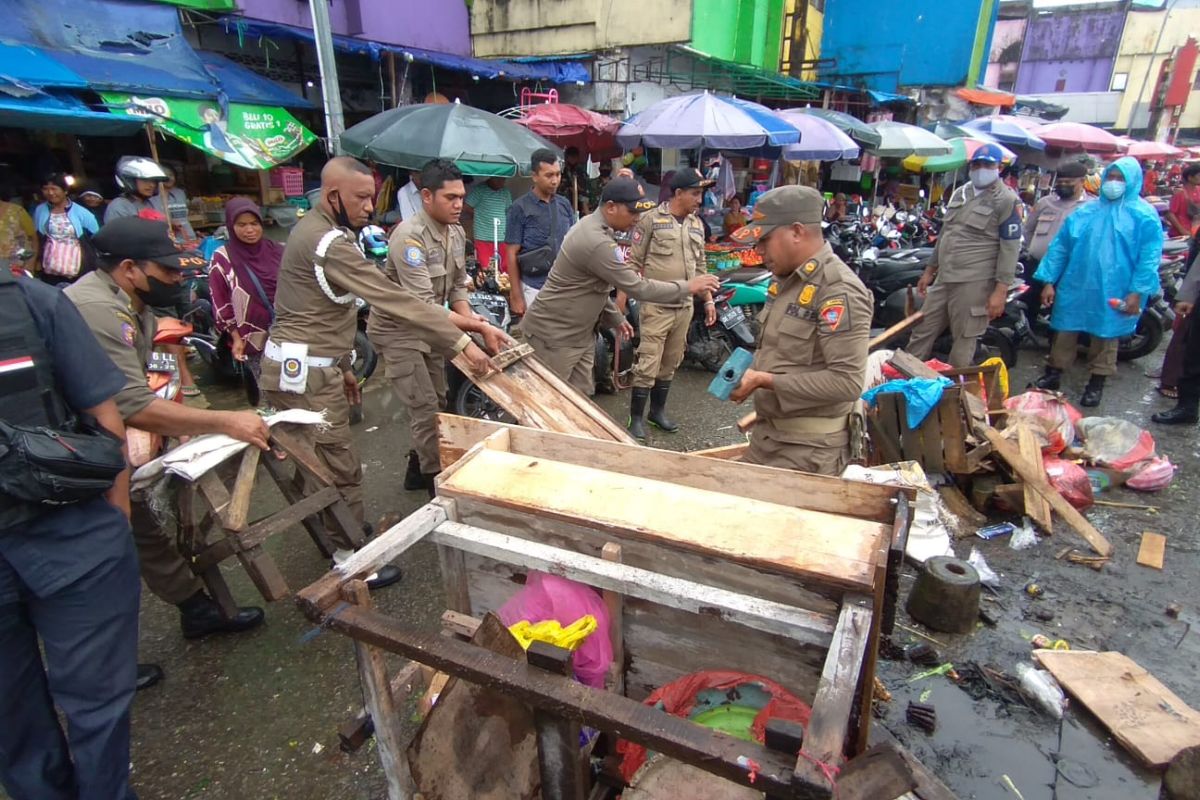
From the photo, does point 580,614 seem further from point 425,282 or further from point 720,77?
point 720,77

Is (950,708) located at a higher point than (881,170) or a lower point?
lower

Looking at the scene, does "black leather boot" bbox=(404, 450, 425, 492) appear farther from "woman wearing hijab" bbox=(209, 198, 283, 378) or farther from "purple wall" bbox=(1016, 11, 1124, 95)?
"purple wall" bbox=(1016, 11, 1124, 95)

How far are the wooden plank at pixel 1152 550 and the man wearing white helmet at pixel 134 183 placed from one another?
8.24 m

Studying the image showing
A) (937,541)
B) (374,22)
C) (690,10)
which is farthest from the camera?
(690,10)

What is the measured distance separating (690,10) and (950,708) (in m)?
11.0

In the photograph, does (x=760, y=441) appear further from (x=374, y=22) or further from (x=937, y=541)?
(x=374, y=22)

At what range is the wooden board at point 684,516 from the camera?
59.4 inches

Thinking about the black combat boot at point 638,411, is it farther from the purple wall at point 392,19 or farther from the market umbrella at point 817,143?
the purple wall at point 392,19

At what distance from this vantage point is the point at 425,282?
12.4 feet

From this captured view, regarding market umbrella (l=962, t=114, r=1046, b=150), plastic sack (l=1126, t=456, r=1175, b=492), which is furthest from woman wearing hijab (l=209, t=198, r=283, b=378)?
market umbrella (l=962, t=114, r=1046, b=150)

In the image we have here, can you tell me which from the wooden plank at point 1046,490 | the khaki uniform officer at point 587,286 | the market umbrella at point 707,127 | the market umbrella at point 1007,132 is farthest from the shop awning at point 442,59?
the market umbrella at point 1007,132

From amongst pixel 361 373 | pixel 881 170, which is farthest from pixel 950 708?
pixel 881 170

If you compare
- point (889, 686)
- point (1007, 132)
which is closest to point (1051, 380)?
point (889, 686)

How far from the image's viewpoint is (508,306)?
19.7ft
